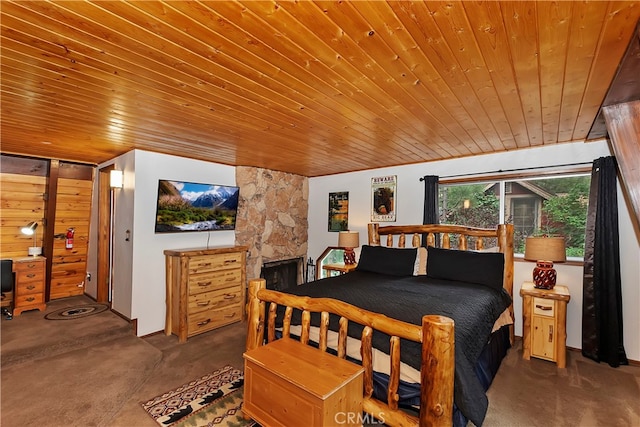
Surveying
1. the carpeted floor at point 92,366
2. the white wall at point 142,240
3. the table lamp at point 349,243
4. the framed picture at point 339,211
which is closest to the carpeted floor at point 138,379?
the carpeted floor at point 92,366

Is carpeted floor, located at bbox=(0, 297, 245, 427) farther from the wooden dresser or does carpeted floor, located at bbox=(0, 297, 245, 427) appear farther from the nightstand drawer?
the nightstand drawer

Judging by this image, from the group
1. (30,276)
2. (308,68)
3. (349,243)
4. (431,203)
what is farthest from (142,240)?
(431,203)

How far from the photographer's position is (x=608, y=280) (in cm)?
283

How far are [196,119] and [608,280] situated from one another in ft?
13.3

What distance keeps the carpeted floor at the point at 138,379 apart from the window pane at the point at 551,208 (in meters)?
1.25

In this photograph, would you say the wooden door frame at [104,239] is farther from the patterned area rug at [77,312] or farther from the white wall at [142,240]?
the white wall at [142,240]

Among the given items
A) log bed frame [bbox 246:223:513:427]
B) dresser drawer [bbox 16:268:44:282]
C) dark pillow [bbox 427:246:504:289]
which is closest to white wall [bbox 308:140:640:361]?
dark pillow [bbox 427:246:504:289]

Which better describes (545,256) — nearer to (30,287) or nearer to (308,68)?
(308,68)

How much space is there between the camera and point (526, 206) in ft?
11.7

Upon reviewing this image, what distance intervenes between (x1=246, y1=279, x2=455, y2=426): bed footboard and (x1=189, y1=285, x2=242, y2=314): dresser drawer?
5.00 feet

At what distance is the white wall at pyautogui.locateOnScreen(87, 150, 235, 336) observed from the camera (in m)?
3.47

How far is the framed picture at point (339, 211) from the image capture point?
16.5ft

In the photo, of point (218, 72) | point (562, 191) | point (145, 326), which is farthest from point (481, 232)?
point (145, 326)

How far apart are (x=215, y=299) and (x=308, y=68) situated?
10.0 feet
